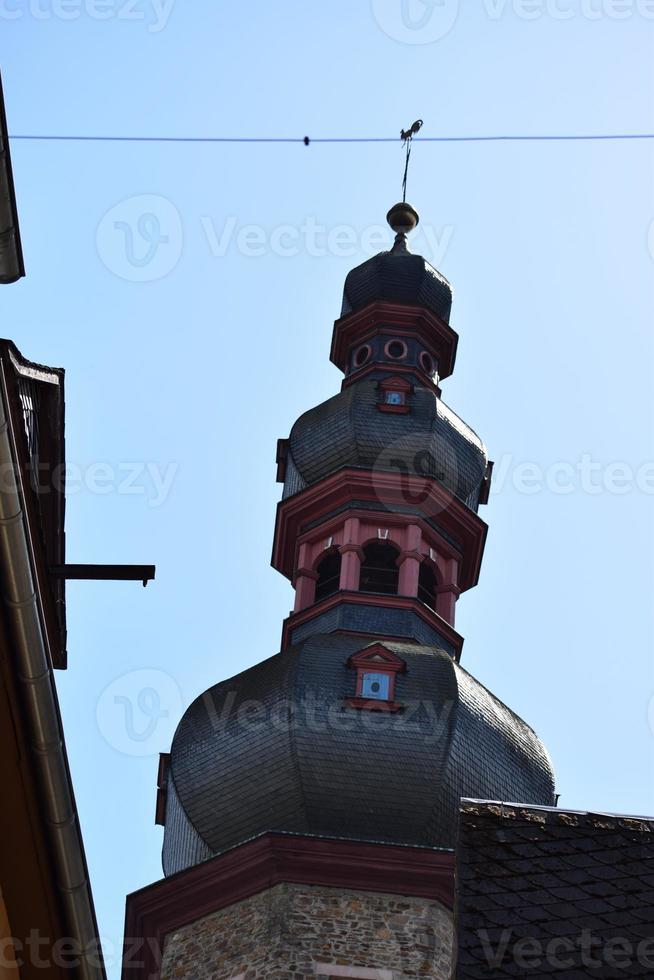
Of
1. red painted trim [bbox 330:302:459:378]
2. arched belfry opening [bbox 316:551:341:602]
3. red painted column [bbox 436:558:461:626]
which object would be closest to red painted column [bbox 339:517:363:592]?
arched belfry opening [bbox 316:551:341:602]

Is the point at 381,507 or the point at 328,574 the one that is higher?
the point at 381,507

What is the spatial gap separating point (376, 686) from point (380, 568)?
3470 millimetres

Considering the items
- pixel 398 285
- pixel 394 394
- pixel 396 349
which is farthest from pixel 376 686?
pixel 398 285

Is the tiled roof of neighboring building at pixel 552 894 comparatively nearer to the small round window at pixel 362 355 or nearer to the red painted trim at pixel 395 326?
the small round window at pixel 362 355

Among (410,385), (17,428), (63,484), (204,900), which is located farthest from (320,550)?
(17,428)

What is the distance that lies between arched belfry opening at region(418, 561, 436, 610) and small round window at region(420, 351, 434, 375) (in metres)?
3.63

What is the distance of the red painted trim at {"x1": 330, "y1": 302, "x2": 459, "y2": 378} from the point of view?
29.8 m

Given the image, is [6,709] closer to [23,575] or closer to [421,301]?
[23,575]

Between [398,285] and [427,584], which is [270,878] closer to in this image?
[427,584]

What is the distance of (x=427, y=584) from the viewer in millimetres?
26938

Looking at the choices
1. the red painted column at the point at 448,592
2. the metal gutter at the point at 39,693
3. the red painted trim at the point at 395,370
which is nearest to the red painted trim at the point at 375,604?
the red painted column at the point at 448,592

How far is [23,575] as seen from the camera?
812 cm

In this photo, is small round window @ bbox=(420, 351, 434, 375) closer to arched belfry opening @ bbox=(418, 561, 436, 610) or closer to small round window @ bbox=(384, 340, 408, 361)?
small round window @ bbox=(384, 340, 408, 361)

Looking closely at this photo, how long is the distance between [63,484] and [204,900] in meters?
11.7
